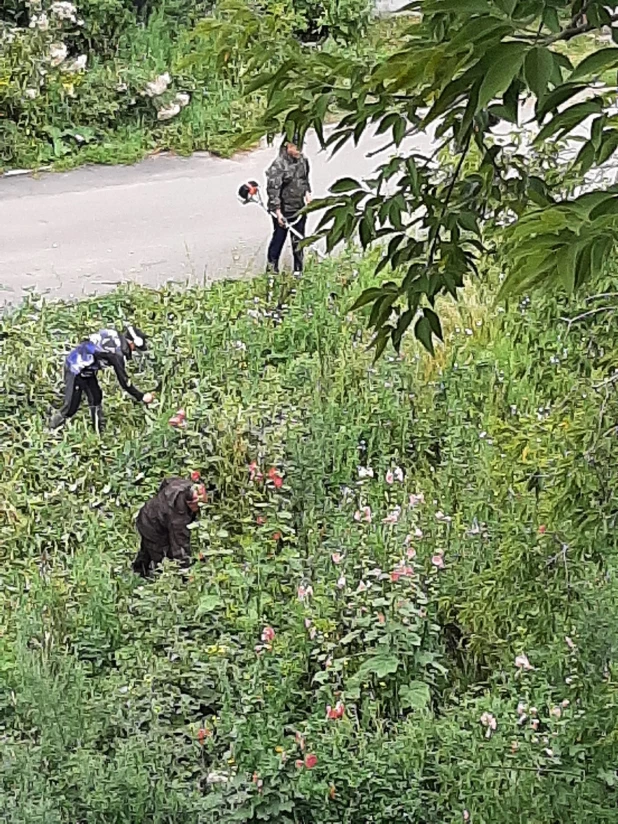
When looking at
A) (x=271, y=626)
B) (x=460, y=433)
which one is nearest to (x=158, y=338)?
(x=460, y=433)

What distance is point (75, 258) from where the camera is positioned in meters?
8.45

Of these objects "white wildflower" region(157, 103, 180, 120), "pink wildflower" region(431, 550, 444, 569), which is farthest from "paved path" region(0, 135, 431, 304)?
"pink wildflower" region(431, 550, 444, 569)

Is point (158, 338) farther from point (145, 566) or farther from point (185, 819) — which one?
point (185, 819)

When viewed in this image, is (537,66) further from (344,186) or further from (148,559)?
(148,559)

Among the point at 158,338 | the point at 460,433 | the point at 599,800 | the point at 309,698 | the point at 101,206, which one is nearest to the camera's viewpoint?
the point at 599,800

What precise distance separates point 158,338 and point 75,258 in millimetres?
2261

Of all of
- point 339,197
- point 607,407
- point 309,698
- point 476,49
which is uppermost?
point 476,49

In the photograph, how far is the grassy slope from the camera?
310 cm

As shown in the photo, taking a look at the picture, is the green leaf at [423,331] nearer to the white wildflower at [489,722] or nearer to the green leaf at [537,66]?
the green leaf at [537,66]

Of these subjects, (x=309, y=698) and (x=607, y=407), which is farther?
(x=309, y=698)

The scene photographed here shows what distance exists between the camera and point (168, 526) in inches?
173

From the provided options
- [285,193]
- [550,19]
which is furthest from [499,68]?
[285,193]

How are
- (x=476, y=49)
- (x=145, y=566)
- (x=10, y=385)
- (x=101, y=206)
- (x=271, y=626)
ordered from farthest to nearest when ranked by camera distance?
1. (x=101, y=206)
2. (x=10, y=385)
3. (x=145, y=566)
4. (x=271, y=626)
5. (x=476, y=49)

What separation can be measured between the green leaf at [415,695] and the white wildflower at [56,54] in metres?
9.47
